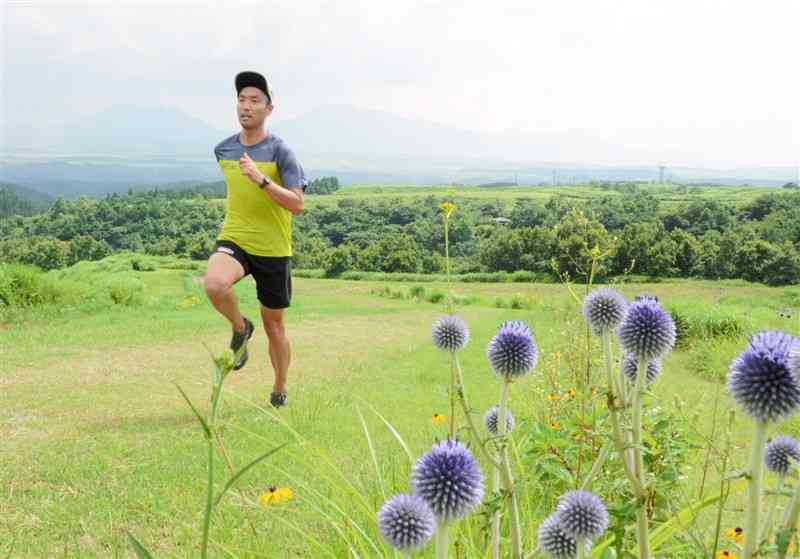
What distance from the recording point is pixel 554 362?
4715 millimetres

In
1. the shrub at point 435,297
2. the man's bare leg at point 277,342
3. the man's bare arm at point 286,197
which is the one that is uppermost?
the man's bare arm at point 286,197

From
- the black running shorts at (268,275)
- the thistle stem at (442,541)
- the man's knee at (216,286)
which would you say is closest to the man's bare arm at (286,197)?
the black running shorts at (268,275)

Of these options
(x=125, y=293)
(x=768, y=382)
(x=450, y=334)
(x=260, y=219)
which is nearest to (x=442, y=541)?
(x=768, y=382)

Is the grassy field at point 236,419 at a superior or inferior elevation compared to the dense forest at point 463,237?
superior

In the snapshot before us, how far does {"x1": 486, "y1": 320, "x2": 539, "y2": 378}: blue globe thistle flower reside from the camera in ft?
6.03

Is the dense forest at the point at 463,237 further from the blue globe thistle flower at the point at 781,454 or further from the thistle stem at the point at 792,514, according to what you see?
the thistle stem at the point at 792,514

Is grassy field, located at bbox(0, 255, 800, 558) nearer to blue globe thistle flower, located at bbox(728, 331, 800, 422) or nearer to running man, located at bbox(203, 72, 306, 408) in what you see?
running man, located at bbox(203, 72, 306, 408)

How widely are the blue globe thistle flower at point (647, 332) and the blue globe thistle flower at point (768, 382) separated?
26 cm

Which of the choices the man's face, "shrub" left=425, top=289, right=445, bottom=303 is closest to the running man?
the man's face

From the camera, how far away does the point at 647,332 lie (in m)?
1.57

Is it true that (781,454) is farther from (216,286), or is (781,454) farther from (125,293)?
(125,293)

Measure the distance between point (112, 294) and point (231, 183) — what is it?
21.2 ft

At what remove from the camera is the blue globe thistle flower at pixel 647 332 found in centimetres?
156

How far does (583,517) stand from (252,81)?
4.68 m
